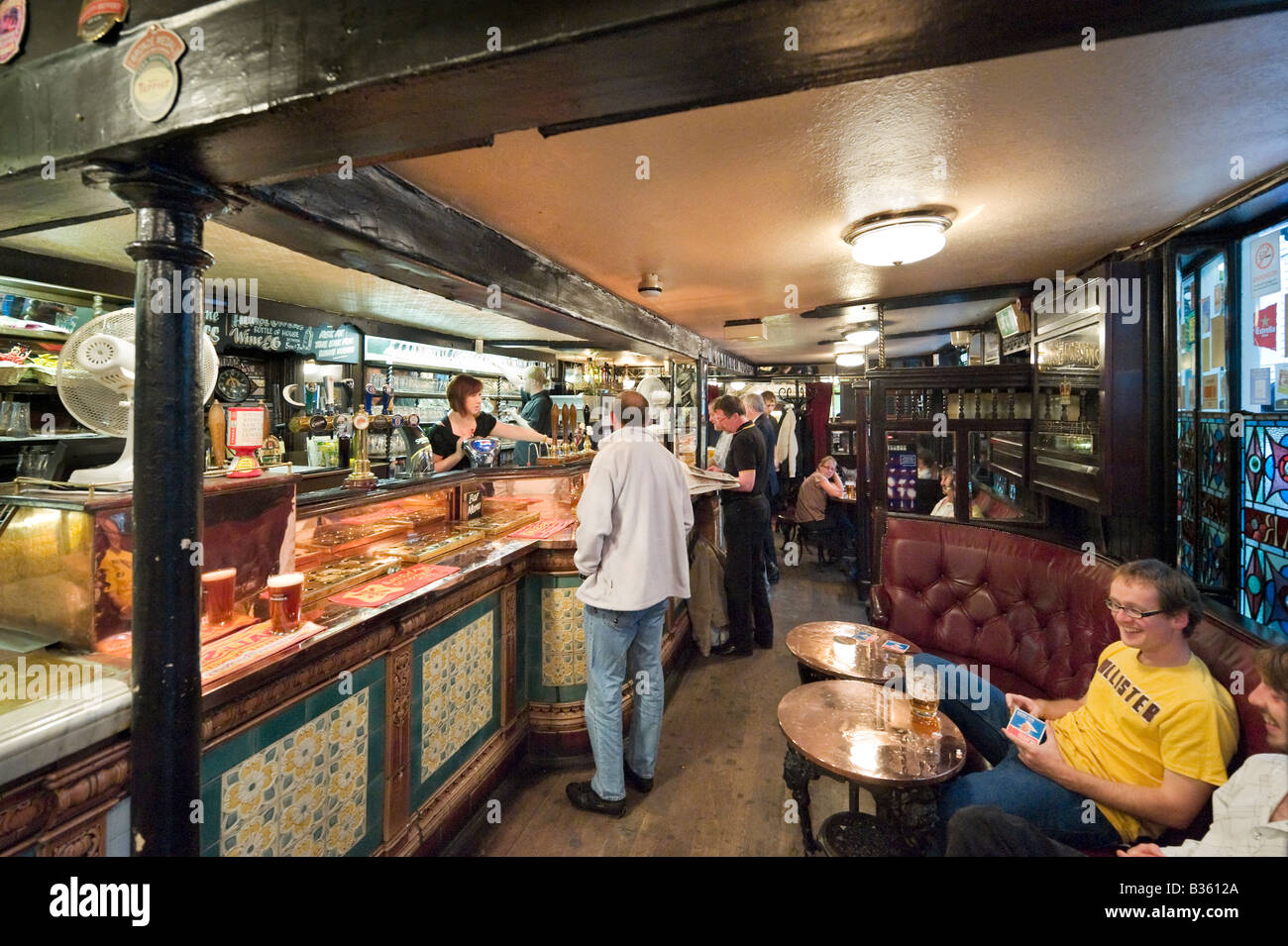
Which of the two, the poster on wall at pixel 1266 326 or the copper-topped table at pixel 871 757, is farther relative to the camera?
the poster on wall at pixel 1266 326

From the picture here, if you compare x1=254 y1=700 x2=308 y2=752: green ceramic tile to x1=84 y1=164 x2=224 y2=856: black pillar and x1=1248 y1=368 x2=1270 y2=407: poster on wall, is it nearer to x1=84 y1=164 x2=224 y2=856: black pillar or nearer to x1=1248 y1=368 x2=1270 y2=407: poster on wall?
x1=84 y1=164 x2=224 y2=856: black pillar

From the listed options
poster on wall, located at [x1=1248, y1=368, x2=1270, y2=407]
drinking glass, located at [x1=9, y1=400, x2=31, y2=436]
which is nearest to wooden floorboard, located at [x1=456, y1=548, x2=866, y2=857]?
poster on wall, located at [x1=1248, y1=368, x2=1270, y2=407]

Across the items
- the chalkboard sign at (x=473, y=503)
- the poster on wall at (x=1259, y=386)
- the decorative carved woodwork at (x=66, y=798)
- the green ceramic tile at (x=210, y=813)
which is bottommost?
the green ceramic tile at (x=210, y=813)

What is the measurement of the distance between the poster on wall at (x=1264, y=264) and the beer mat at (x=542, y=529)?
11.0 ft

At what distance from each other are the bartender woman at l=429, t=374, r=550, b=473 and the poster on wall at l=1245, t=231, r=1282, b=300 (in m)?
4.15

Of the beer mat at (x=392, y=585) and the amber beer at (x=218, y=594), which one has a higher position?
the amber beer at (x=218, y=594)

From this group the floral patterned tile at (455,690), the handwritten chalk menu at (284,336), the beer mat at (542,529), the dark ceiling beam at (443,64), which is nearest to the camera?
the dark ceiling beam at (443,64)

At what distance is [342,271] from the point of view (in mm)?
4254

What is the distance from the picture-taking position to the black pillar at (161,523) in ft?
4.14

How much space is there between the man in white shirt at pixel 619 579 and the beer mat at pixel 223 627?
126cm

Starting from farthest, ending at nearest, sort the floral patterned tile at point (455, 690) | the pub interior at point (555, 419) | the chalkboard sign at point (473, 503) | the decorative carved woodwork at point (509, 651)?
1. the chalkboard sign at point (473, 503)
2. the decorative carved woodwork at point (509, 651)
3. the floral patterned tile at point (455, 690)
4. the pub interior at point (555, 419)

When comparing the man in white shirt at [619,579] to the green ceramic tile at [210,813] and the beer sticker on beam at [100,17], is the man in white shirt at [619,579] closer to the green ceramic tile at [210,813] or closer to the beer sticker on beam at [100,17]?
the green ceramic tile at [210,813]

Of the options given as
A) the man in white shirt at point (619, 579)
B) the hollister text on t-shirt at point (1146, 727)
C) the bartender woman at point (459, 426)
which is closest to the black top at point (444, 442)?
the bartender woman at point (459, 426)

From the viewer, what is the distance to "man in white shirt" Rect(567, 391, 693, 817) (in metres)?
2.56
